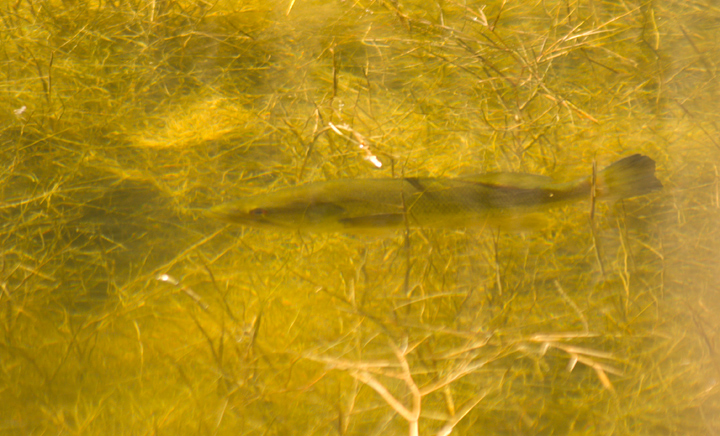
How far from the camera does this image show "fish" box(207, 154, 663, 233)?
253 centimetres

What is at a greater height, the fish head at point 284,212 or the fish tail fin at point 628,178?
the fish tail fin at point 628,178

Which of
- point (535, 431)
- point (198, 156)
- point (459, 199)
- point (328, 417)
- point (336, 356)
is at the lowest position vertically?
point (535, 431)

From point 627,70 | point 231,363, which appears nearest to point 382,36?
point 627,70

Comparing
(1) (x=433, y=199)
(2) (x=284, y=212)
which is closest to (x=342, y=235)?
(2) (x=284, y=212)

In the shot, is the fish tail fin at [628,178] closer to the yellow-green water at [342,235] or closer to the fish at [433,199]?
the fish at [433,199]

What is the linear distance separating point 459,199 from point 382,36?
2.23 meters

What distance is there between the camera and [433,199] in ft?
8.32

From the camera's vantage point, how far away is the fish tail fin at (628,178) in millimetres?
2637

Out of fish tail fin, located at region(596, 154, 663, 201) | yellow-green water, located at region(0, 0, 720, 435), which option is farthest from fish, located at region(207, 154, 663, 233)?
yellow-green water, located at region(0, 0, 720, 435)

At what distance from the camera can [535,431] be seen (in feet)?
10.0

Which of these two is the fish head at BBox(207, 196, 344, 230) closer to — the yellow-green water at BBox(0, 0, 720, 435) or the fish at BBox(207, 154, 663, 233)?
the fish at BBox(207, 154, 663, 233)

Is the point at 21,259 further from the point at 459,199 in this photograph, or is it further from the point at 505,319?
the point at 505,319

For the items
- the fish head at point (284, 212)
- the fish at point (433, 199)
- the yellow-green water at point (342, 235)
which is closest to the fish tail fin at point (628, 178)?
the fish at point (433, 199)

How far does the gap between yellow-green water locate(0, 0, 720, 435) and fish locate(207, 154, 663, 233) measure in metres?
0.21
